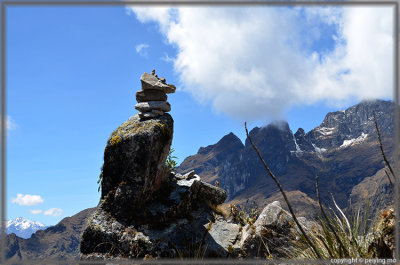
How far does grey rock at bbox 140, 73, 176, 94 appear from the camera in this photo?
17.0m

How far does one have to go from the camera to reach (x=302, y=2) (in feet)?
24.0

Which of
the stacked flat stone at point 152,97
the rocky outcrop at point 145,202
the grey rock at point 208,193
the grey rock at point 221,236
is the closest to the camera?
the rocky outcrop at point 145,202

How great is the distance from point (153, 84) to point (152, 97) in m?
0.73

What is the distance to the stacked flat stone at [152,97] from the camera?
17.0 meters

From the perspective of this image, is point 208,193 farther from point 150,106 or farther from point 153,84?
point 153,84

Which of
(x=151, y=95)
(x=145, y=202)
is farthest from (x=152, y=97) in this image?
(x=145, y=202)

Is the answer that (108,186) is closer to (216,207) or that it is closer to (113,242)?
(113,242)

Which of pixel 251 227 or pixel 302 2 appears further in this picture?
pixel 251 227

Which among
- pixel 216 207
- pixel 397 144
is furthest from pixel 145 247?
pixel 397 144

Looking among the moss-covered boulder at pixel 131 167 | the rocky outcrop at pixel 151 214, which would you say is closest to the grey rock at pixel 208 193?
the rocky outcrop at pixel 151 214

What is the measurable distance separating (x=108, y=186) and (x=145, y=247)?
3551 mm

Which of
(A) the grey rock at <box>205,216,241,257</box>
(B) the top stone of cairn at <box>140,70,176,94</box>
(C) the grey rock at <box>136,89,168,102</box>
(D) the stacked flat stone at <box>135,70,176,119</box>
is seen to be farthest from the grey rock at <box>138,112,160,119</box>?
(A) the grey rock at <box>205,216,241,257</box>

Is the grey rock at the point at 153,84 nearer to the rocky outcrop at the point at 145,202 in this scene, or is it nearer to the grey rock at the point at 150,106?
the rocky outcrop at the point at 145,202

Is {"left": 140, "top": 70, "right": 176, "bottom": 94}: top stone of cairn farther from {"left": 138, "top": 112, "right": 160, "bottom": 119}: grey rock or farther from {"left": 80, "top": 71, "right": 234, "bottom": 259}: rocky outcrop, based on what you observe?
{"left": 138, "top": 112, "right": 160, "bottom": 119}: grey rock
